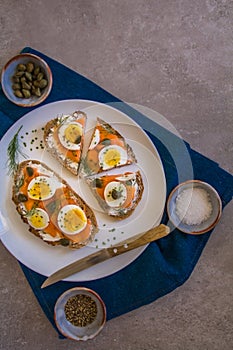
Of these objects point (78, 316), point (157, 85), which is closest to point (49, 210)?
point (78, 316)

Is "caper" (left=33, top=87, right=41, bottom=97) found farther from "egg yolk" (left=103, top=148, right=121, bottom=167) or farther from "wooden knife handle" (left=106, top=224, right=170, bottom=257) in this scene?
"wooden knife handle" (left=106, top=224, right=170, bottom=257)

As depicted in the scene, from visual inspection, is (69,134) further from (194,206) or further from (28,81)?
(194,206)

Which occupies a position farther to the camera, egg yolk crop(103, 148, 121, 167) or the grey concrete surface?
the grey concrete surface

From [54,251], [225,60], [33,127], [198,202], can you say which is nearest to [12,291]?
[54,251]

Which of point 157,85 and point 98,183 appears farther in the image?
point 157,85

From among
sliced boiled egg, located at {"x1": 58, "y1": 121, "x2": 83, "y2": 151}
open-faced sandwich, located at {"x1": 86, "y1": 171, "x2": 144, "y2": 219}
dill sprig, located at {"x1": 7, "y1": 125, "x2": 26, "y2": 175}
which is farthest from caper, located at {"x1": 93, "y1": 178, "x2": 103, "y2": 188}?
dill sprig, located at {"x1": 7, "y1": 125, "x2": 26, "y2": 175}

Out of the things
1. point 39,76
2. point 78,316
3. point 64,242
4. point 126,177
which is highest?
point 39,76
